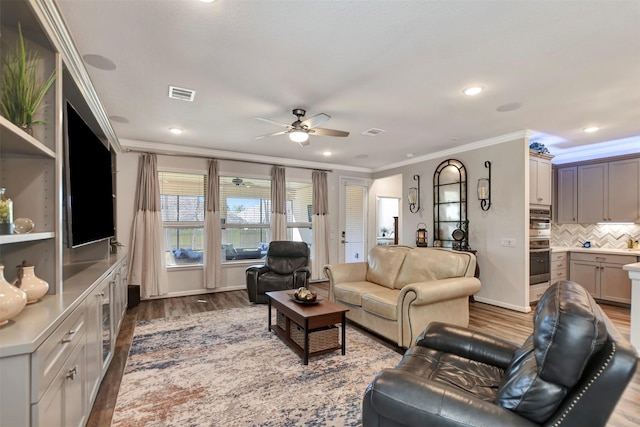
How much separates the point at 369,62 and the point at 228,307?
3.96 metres

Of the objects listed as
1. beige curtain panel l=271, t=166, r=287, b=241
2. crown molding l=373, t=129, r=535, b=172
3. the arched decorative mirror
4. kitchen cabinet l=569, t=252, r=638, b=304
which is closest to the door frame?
crown molding l=373, t=129, r=535, b=172

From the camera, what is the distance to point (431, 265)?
372cm

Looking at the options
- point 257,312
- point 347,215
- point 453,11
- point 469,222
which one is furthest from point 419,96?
point 347,215

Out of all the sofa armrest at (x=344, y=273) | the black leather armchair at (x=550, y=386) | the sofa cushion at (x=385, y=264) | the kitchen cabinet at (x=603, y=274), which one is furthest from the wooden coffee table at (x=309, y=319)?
the kitchen cabinet at (x=603, y=274)

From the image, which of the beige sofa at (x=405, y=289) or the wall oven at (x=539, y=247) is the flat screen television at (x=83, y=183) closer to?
the beige sofa at (x=405, y=289)

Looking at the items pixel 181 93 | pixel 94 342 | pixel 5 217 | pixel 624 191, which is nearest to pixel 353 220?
pixel 624 191

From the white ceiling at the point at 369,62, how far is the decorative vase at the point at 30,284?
1617 millimetres

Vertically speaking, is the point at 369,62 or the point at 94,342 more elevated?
the point at 369,62

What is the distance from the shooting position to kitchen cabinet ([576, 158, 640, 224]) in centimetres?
496

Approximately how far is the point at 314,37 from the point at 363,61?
0.52 m

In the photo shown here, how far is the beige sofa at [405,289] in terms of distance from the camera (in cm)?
309

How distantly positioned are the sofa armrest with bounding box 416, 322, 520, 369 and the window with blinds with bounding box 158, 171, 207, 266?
15.5ft

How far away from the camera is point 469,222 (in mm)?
5352

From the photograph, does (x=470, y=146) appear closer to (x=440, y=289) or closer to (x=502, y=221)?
(x=502, y=221)
